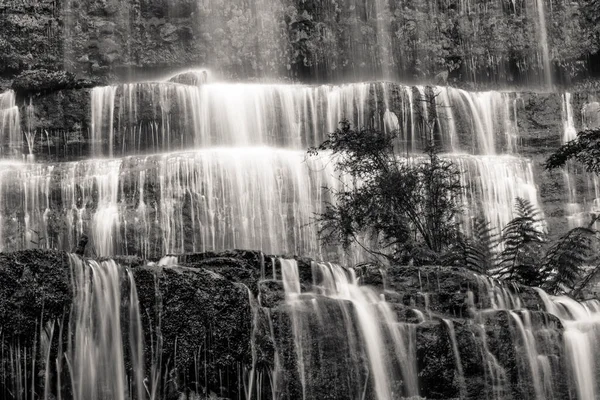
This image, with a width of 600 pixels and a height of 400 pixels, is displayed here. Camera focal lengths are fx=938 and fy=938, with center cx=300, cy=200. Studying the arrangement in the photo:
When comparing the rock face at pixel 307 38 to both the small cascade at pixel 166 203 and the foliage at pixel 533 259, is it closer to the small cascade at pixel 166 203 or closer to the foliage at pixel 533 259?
the small cascade at pixel 166 203

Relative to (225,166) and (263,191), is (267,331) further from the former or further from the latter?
(225,166)

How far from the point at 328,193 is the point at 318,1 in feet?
41.3

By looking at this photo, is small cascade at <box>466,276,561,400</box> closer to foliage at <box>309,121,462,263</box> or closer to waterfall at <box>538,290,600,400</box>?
waterfall at <box>538,290,600,400</box>

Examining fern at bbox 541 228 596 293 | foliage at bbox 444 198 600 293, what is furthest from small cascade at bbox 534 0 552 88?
fern at bbox 541 228 596 293

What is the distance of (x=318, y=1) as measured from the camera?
127ft

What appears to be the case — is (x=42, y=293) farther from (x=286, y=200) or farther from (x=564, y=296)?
(x=286, y=200)

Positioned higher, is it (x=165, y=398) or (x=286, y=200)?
(x=286, y=200)

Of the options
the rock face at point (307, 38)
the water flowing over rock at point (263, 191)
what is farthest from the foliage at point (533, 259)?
the rock face at point (307, 38)

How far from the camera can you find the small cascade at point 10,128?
30125mm

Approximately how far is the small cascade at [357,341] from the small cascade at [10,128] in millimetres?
15691

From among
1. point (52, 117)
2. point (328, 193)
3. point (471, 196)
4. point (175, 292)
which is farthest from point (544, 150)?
point (175, 292)

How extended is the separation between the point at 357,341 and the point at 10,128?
17625mm

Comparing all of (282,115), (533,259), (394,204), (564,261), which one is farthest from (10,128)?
(564,261)

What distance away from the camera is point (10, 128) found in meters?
30.4
